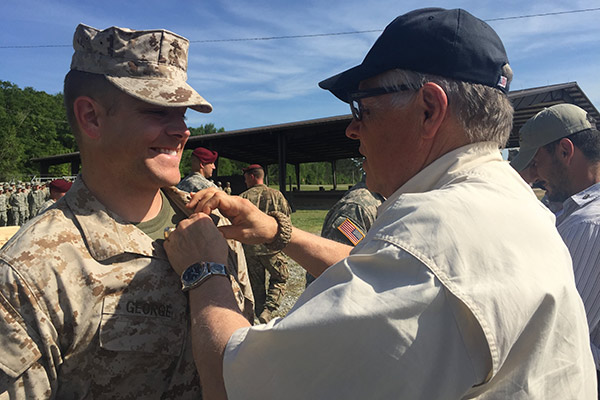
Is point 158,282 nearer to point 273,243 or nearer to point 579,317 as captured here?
point 273,243

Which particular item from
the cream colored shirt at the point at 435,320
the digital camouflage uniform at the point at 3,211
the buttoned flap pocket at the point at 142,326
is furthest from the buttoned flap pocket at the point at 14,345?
the digital camouflage uniform at the point at 3,211

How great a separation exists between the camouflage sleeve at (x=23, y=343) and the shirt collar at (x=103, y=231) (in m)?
0.26

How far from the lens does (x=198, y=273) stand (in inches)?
61.0

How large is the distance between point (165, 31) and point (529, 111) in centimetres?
1981

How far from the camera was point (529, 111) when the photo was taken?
60.2 ft

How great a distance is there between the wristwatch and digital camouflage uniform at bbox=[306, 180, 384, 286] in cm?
229

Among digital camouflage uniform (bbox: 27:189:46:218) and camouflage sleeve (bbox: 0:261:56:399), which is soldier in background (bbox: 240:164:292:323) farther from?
digital camouflage uniform (bbox: 27:189:46:218)

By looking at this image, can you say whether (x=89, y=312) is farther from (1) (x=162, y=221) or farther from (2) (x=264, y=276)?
(2) (x=264, y=276)

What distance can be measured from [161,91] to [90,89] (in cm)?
29

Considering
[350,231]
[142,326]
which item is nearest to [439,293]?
[142,326]

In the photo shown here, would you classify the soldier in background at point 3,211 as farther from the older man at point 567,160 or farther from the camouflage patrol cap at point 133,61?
the older man at point 567,160

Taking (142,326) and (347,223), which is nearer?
(142,326)

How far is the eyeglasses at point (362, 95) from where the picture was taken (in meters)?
1.55

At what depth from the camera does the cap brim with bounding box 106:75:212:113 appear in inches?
66.3
